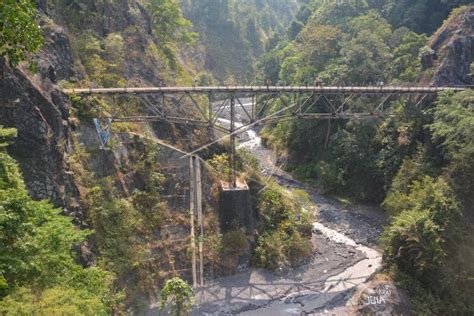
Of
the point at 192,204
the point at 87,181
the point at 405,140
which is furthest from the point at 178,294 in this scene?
the point at 405,140

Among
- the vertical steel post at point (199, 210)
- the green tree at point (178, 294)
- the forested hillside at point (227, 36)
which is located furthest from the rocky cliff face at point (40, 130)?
the forested hillside at point (227, 36)

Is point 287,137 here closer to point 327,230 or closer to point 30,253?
point 327,230

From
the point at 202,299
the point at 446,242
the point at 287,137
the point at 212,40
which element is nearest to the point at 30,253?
the point at 202,299

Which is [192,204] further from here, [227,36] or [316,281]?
[227,36]

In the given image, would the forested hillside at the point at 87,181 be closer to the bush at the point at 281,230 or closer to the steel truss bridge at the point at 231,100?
the bush at the point at 281,230

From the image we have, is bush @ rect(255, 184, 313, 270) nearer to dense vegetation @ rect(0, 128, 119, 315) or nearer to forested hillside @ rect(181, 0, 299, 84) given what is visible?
dense vegetation @ rect(0, 128, 119, 315)
